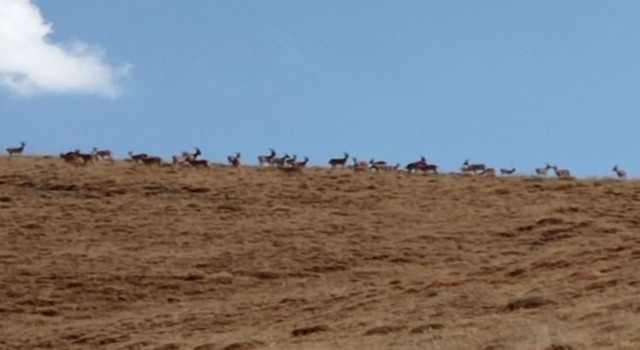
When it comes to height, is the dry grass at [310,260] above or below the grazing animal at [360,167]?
below

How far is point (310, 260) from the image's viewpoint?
37688 mm

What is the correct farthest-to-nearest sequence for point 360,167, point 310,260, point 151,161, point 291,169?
point 360,167
point 151,161
point 291,169
point 310,260

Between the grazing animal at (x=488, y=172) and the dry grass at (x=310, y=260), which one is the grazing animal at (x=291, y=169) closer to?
the dry grass at (x=310, y=260)

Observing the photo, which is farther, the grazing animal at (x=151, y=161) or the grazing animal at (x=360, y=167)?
the grazing animal at (x=360, y=167)

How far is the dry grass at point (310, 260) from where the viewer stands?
2423 cm

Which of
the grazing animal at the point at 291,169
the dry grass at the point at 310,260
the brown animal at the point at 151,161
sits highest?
the brown animal at the point at 151,161

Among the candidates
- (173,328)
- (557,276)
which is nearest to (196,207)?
(173,328)

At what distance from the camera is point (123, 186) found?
48.3 metres

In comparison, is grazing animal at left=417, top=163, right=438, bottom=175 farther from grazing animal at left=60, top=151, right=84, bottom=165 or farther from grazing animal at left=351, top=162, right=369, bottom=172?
grazing animal at left=60, top=151, right=84, bottom=165

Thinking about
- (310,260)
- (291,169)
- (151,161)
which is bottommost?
(310,260)

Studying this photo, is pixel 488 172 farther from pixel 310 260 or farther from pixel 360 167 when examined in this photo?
pixel 310 260

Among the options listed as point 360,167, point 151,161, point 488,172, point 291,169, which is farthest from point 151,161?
point 488,172

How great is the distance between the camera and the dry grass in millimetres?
24234

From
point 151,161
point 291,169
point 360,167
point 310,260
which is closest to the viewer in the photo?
point 310,260
